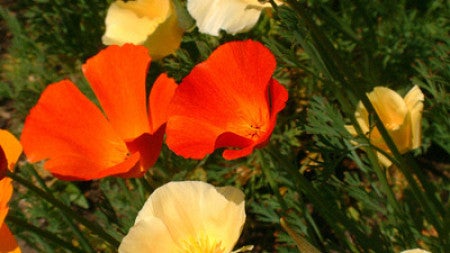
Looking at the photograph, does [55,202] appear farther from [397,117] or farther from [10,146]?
[397,117]

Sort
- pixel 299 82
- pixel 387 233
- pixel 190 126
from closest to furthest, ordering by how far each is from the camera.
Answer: pixel 190 126, pixel 387 233, pixel 299 82

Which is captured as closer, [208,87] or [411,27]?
[208,87]

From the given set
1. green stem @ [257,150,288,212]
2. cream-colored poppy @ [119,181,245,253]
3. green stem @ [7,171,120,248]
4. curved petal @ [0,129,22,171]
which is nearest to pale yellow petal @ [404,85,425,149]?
green stem @ [257,150,288,212]

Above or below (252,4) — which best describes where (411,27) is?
below

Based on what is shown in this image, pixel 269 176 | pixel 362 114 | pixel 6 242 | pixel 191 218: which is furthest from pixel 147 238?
pixel 362 114

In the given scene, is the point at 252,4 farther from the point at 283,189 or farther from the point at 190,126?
the point at 283,189

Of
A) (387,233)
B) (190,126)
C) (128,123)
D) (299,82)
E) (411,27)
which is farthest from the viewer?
(299,82)

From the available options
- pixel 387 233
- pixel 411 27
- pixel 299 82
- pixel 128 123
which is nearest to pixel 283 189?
pixel 299 82
